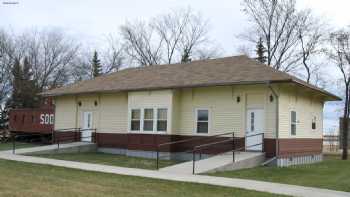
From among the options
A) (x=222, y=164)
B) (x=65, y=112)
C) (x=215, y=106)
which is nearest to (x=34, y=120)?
(x=65, y=112)

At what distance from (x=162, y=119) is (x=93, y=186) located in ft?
36.9

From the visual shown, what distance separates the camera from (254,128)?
20.7 meters

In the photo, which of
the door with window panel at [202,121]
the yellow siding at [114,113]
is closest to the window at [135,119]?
the yellow siding at [114,113]

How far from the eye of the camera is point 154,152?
75.8ft

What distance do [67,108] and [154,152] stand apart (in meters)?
8.48

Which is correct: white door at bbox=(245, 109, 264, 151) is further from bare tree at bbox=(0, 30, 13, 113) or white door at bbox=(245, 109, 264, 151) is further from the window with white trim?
bare tree at bbox=(0, 30, 13, 113)

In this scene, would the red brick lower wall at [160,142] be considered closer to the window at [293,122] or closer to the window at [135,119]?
the window at [135,119]

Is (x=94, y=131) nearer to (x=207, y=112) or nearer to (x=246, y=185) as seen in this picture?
(x=207, y=112)

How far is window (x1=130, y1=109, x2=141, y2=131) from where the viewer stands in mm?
24286

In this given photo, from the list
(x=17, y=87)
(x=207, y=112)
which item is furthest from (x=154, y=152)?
(x=17, y=87)

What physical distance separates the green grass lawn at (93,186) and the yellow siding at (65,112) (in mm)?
A: 13320

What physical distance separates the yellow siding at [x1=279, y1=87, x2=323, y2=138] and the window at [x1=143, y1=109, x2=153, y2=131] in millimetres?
6622

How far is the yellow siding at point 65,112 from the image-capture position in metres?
28.7

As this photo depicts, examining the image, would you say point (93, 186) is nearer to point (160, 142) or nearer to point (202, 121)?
point (202, 121)
